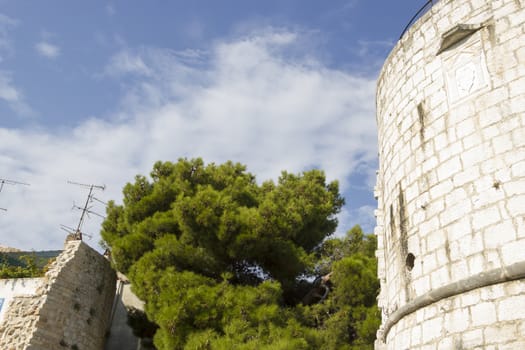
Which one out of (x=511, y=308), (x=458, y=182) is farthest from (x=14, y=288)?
(x=511, y=308)

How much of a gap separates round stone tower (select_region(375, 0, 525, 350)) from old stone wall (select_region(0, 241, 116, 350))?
26.0ft

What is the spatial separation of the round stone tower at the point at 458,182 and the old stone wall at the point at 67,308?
7911 mm

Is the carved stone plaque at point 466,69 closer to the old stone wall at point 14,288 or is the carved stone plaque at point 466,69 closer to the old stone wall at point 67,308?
the old stone wall at point 67,308

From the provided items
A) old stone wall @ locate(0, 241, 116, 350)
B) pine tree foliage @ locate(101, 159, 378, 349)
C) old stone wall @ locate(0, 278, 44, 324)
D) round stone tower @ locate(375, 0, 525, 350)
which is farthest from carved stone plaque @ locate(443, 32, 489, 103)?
old stone wall @ locate(0, 278, 44, 324)

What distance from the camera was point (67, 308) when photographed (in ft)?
36.7

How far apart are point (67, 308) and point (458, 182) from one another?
31.6 feet

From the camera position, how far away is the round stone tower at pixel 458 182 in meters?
3.82

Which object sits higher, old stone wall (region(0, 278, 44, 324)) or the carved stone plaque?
the carved stone plaque

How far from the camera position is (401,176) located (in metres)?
5.20

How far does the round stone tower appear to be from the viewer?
3.82 metres

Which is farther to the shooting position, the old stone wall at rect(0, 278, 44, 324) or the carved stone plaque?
the old stone wall at rect(0, 278, 44, 324)

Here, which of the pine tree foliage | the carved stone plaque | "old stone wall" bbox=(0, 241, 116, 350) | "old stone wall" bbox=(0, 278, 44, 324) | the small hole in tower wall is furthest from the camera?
"old stone wall" bbox=(0, 278, 44, 324)

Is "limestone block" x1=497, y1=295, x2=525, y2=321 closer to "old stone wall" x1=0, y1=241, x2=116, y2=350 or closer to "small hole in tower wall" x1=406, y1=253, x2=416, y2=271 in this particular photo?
"small hole in tower wall" x1=406, y1=253, x2=416, y2=271

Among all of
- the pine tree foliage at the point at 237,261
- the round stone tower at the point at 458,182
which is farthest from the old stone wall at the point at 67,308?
the round stone tower at the point at 458,182
